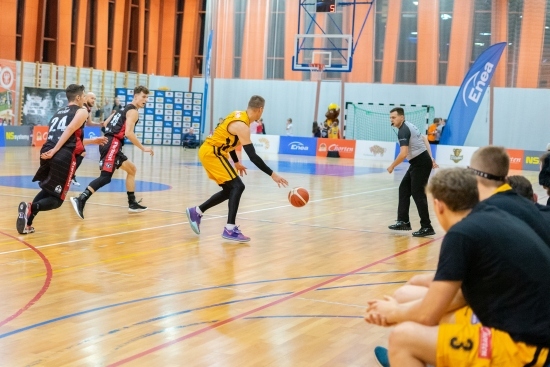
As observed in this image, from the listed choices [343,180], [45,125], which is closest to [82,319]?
[343,180]

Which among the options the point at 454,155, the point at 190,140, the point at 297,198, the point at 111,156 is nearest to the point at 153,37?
the point at 190,140

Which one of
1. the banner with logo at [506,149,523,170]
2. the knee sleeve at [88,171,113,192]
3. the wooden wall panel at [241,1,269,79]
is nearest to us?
the knee sleeve at [88,171,113,192]

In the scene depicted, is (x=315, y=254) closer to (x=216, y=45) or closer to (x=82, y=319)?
(x=82, y=319)

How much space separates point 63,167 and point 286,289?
3669 millimetres

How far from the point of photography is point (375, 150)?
29203 mm

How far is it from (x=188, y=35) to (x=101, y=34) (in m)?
5.37

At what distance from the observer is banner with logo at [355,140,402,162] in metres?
29.0

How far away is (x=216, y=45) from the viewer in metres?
33.8

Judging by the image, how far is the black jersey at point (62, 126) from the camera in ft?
29.5

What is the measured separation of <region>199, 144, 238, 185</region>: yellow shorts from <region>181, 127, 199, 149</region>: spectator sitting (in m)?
23.3

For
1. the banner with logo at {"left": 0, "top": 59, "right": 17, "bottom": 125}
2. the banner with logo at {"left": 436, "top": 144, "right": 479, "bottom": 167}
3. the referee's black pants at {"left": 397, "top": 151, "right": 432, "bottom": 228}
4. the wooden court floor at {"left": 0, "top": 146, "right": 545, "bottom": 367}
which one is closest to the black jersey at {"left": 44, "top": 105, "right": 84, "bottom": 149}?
the wooden court floor at {"left": 0, "top": 146, "right": 545, "bottom": 367}

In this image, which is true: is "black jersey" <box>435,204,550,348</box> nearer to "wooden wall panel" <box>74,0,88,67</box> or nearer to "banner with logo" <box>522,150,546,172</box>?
"banner with logo" <box>522,150,546,172</box>

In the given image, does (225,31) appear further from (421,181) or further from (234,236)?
(234,236)

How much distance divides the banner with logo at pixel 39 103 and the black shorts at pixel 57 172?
64.9 ft
